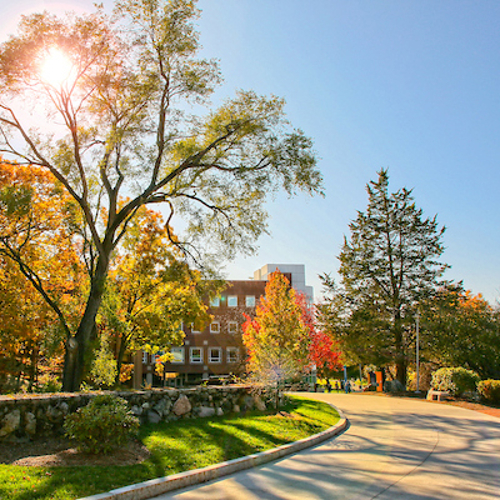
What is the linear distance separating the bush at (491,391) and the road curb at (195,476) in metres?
13.7

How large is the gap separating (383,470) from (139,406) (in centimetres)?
544

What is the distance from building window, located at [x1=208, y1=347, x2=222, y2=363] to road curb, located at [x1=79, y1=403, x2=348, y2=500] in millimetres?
42060

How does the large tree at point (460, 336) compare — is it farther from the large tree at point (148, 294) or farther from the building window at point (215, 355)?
the building window at point (215, 355)

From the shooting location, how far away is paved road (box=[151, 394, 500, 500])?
6.44 metres

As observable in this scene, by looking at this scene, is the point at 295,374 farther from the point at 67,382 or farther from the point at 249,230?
the point at 67,382

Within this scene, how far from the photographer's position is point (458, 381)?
72.9 feet

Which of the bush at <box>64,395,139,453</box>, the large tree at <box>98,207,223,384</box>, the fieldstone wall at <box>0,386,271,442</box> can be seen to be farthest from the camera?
the large tree at <box>98,207,223,384</box>

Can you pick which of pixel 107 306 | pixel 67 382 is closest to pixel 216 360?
pixel 107 306

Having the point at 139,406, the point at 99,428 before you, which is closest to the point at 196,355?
the point at 139,406

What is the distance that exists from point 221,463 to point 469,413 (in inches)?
503

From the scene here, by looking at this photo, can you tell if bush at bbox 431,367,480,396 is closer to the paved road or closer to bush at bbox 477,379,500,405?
bush at bbox 477,379,500,405

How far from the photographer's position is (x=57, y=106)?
16.2m

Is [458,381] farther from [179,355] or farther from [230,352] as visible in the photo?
[179,355]

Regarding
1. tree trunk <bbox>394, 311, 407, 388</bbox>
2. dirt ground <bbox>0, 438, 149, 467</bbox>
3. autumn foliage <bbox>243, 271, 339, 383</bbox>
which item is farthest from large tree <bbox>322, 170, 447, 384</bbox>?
dirt ground <bbox>0, 438, 149, 467</bbox>
